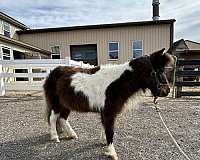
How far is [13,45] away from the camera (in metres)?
15.6

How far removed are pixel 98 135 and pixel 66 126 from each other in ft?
2.27

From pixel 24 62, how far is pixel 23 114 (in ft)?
14.0

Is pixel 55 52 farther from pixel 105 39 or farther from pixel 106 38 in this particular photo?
pixel 106 38

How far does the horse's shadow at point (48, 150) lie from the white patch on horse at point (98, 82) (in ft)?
2.46

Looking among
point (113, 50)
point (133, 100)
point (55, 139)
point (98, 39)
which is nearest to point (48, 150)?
point (55, 139)

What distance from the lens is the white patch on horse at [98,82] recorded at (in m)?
3.67

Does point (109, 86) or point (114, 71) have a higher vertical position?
point (114, 71)

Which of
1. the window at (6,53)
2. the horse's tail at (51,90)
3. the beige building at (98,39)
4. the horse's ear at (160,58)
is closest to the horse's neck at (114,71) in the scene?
the horse's ear at (160,58)

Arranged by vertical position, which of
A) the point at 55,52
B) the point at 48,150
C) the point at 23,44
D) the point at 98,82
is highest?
the point at 23,44

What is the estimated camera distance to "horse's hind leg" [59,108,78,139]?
14.5 ft

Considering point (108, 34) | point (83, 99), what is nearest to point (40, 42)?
point (108, 34)

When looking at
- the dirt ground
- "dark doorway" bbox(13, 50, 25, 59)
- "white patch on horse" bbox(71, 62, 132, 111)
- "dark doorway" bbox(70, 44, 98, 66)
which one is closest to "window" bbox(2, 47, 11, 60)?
"dark doorway" bbox(13, 50, 25, 59)

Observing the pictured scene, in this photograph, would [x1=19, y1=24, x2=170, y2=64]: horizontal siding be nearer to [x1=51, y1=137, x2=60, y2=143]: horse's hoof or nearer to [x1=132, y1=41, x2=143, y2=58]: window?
[x1=132, y1=41, x2=143, y2=58]: window

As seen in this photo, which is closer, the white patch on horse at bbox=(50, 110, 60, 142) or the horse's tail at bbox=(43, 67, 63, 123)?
the white patch on horse at bbox=(50, 110, 60, 142)
